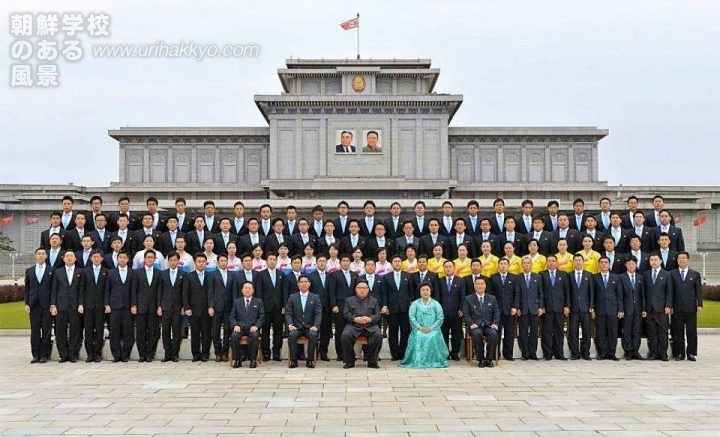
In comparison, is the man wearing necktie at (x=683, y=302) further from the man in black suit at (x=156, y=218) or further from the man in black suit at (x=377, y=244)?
the man in black suit at (x=156, y=218)

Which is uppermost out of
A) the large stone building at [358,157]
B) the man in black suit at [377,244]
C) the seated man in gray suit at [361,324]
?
the large stone building at [358,157]

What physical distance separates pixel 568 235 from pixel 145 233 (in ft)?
24.6

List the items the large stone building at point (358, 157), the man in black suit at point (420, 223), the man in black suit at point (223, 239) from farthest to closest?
the large stone building at point (358, 157) < the man in black suit at point (420, 223) < the man in black suit at point (223, 239)

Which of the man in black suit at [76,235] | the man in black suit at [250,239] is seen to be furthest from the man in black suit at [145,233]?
the man in black suit at [250,239]

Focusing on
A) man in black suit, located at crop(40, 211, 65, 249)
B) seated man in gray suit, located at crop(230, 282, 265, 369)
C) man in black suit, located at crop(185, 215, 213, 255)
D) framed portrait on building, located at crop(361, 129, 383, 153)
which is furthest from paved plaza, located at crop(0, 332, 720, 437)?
framed portrait on building, located at crop(361, 129, 383, 153)

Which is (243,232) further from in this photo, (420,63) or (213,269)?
(420,63)

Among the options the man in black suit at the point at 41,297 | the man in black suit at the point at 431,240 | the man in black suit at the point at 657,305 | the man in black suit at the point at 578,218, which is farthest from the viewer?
the man in black suit at the point at 578,218

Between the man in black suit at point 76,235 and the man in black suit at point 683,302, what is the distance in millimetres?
9965

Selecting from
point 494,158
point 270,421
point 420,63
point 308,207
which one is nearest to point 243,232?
point 270,421

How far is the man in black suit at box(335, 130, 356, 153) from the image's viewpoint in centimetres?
4059

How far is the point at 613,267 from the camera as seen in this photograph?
1219 cm

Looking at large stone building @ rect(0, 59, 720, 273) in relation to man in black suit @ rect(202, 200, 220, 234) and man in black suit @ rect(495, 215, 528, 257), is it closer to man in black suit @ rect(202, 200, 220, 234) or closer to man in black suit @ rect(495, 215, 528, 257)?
man in black suit @ rect(202, 200, 220, 234)

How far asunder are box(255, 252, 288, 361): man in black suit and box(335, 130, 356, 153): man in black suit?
29.3 metres

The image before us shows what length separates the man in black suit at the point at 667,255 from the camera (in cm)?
1204
